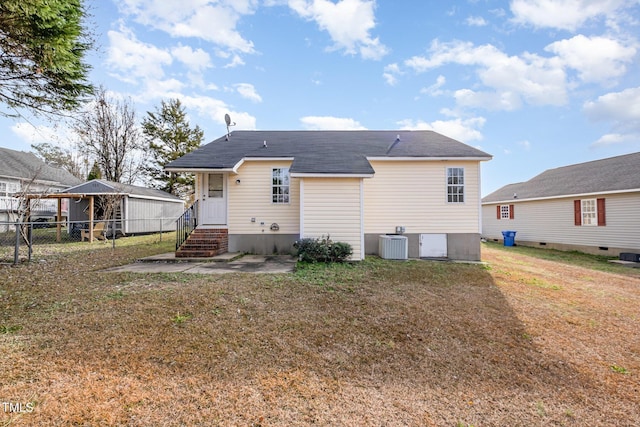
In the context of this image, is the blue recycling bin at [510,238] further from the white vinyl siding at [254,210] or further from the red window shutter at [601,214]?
the white vinyl siding at [254,210]

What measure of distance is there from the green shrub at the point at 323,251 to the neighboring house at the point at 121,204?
34.6 feet

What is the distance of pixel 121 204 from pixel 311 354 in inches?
730

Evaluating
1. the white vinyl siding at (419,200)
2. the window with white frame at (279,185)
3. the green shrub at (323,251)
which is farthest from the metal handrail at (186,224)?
the white vinyl siding at (419,200)

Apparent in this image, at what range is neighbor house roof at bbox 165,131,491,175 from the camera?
959 centimetres

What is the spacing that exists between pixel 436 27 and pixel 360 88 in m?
4.84

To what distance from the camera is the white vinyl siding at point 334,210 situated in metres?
9.05

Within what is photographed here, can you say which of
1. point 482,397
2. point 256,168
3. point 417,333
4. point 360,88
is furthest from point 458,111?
point 482,397

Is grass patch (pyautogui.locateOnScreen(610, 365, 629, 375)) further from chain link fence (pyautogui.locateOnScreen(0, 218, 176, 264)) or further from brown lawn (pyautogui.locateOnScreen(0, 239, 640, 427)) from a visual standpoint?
chain link fence (pyautogui.locateOnScreen(0, 218, 176, 264))

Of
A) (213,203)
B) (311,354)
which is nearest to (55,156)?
(213,203)

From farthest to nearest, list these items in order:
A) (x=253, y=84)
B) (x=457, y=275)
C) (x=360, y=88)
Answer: (x=360, y=88), (x=253, y=84), (x=457, y=275)

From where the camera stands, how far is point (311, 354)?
3359 millimetres

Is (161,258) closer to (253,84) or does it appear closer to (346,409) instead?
(346,409)

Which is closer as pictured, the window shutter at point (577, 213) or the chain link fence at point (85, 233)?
the chain link fence at point (85, 233)

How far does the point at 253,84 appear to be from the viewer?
553 inches
